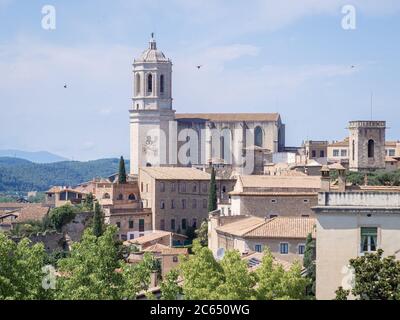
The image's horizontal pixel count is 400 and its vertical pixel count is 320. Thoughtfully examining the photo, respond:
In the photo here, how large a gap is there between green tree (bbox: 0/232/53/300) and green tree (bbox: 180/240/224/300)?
8.86 ft

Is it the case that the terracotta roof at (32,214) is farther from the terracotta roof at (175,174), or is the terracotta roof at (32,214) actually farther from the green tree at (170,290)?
the green tree at (170,290)

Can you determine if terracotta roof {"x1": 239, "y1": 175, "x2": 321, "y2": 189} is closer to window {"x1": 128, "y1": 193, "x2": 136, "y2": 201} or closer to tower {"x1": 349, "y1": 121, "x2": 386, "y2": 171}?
window {"x1": 128, "y1": 193, "x2": 136, "y2": 201}

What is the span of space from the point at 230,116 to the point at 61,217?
37124mm

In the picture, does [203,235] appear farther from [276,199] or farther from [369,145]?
[369,145]

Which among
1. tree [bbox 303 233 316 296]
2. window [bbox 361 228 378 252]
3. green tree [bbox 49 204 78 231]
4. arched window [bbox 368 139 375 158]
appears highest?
arched window [bbox 368 139 375 158]

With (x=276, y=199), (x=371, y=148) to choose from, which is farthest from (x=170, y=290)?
(x=371, y=148)

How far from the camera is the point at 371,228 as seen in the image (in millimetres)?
21781

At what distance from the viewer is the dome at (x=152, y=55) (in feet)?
281

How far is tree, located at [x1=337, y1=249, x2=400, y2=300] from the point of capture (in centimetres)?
1739

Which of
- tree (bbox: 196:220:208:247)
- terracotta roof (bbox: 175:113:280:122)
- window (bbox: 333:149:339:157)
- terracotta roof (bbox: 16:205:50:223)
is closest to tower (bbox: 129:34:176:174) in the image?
terracotta roof (bbox: 175:113:280:122)

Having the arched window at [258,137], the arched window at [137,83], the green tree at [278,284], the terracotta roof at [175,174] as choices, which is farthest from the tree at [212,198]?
the green tree at [278,284]

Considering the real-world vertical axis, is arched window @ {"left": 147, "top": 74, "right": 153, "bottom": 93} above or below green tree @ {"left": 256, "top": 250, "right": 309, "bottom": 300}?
above
